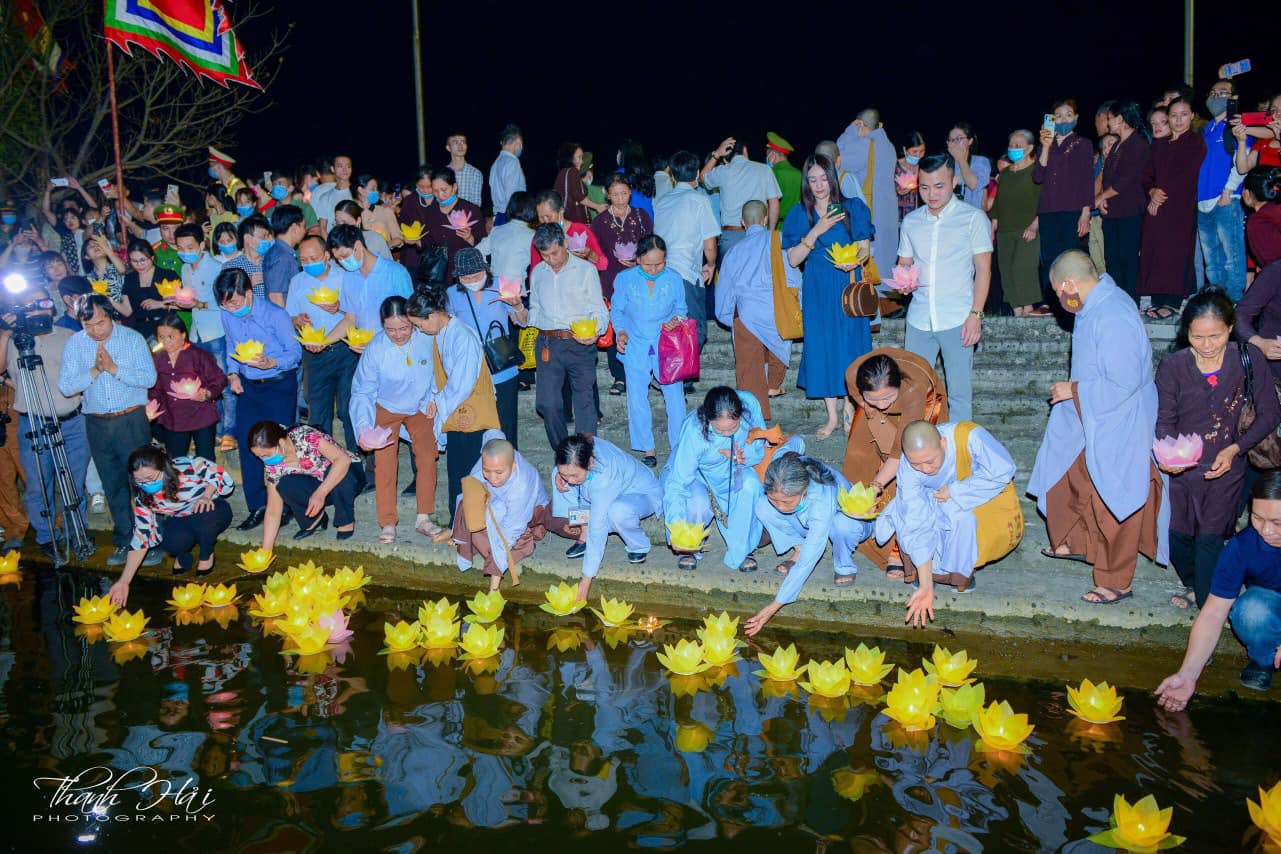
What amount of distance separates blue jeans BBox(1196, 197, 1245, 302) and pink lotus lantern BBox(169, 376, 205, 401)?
739 cm

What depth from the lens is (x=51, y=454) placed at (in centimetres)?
729

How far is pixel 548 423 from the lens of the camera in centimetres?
718

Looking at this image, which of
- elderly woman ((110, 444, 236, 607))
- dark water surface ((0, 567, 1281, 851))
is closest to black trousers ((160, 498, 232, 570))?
elderly woman ((110, 444, 236, 607))

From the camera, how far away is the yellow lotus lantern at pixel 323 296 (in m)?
7.12

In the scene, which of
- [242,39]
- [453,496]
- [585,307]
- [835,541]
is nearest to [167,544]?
[453,496]

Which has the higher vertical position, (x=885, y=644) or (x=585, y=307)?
(x=585, y=307)

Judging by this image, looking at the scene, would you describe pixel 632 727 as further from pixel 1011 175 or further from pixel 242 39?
pixel 242 39

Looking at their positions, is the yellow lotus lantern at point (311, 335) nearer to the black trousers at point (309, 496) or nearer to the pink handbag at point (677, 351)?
the black trousers at point (309, 496)

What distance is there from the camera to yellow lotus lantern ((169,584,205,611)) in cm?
629

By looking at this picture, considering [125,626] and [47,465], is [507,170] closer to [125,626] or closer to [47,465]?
[47,465]

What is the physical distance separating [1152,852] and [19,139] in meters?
13.7

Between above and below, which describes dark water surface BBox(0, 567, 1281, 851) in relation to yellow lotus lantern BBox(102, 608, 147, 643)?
below

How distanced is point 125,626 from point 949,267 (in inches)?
206

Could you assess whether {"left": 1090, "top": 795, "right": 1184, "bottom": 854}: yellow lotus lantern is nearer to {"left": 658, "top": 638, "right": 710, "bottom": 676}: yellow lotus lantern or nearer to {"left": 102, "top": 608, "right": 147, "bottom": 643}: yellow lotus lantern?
{"left": 658, "top": 638, "right": 710, "bottom": 676}: yellow lotus lantern
